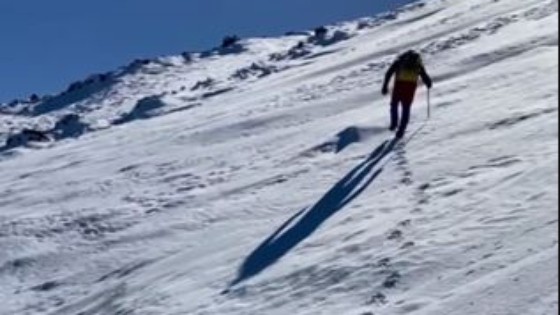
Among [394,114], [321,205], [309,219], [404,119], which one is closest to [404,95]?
[404,119]

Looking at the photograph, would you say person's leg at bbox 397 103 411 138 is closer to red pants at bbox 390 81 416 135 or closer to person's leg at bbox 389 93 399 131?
red pants at bbox 390 81 416 135

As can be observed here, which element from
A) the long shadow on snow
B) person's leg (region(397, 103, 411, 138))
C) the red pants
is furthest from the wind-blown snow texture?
the red pants

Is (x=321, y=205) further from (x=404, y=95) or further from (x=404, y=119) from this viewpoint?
(x=404, y=119)

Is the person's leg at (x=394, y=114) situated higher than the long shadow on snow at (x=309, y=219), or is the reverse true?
the person's leg at (x=394, y=114)

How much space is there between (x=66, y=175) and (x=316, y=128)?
6864mm

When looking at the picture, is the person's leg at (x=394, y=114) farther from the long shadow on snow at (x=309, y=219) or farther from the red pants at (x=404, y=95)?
the long shadow on snow at (x=309, y=219)

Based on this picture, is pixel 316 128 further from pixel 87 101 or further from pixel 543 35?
pixel 87 101

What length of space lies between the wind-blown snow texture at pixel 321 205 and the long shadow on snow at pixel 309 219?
0.04m

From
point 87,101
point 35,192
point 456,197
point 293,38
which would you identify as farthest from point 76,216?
point 293,38

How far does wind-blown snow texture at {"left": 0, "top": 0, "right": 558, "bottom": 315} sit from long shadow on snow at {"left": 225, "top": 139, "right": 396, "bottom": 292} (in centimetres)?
4

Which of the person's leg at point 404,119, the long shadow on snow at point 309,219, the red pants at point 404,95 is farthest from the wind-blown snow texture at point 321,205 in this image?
the red pants at point 404,95

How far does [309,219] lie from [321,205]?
681 millimetres

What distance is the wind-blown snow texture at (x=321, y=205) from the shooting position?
35.3ft

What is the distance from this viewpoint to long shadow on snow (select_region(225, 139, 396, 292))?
13.0m
